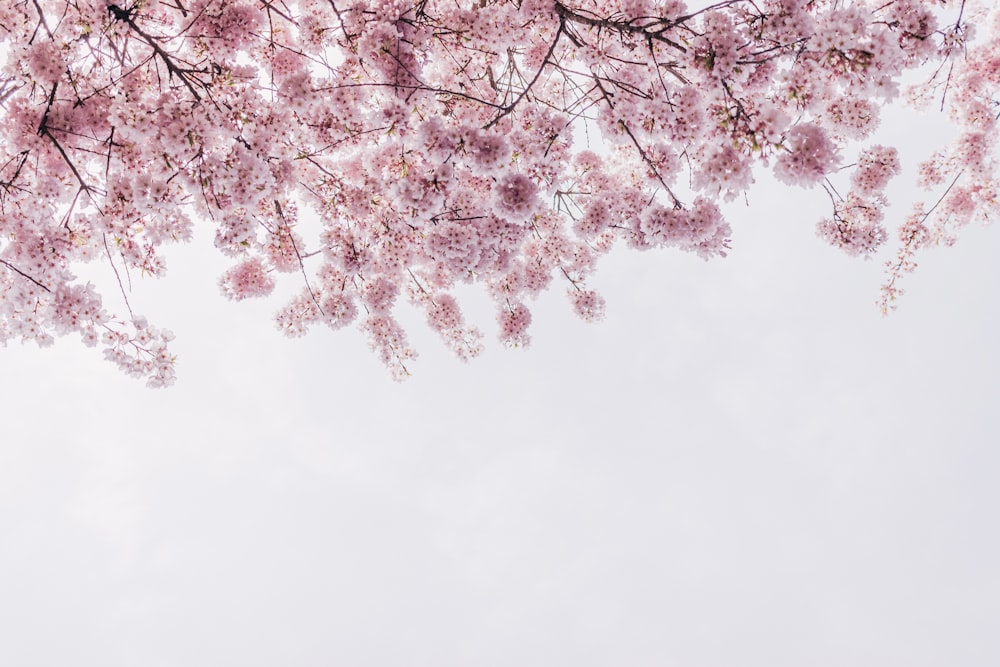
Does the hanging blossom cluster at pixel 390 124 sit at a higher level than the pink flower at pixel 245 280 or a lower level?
lower

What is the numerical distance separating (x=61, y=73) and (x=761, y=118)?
521cm

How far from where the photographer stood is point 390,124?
5078mm

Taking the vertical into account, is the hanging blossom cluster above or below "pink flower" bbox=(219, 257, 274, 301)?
Result: below

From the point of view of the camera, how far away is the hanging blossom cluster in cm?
441

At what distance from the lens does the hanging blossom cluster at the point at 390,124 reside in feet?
14.5

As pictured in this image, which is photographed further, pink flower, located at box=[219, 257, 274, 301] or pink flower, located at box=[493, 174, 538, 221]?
pink flower, located at box=[219, 257, 274, 301]

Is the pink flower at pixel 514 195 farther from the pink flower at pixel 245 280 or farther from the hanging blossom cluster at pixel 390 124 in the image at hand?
the pink flower at pixel 245 280

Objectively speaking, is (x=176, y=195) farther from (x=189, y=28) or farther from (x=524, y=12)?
(x=524, y=12)

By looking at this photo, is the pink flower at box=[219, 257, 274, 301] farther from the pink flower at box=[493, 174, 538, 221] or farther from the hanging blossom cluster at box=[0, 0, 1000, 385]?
the pink flower at box=[493, 174, 538, 221]

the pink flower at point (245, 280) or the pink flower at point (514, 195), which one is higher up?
the pink flower at point (245, 280)

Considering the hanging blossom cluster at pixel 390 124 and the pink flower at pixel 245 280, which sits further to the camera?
the pink flower at pixel 245 280

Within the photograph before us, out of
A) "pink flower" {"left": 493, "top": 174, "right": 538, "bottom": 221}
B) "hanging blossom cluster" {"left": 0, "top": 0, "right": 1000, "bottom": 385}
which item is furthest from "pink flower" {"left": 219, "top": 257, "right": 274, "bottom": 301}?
"pink flower" {"left": 493, "top": 174, "right": 538, "bottom": 221}

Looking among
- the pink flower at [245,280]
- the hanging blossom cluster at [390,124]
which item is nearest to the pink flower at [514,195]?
the hanging blossom cluster at [390,124]

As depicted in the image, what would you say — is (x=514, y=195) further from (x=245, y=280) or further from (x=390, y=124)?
(x=245, y=280)
